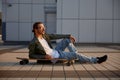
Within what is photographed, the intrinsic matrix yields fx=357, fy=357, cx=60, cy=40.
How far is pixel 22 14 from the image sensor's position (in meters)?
34.8

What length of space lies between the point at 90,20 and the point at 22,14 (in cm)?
845

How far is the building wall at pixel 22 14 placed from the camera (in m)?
34.7

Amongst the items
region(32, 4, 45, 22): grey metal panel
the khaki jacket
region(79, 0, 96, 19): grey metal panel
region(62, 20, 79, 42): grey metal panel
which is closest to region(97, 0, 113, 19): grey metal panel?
region(79, 0, 96, 19): grey metal panel

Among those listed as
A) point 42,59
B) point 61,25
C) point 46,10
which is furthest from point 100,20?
point 42,59

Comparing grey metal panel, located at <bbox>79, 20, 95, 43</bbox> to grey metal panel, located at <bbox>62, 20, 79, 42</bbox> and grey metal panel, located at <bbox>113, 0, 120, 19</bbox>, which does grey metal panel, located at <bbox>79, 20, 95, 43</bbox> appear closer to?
grey metal panel, located at <bbox>62, 20, 79, 42</bbox>

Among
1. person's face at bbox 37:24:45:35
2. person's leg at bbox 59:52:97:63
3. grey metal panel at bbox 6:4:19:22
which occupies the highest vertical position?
grey metal panel at bbox 6:4:19:22

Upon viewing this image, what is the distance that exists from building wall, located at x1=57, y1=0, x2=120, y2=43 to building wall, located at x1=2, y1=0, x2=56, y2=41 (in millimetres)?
6090

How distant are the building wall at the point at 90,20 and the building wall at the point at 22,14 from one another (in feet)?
20.0

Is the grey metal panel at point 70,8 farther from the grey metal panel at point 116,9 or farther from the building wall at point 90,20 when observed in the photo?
the grey metal panel at point 116,9

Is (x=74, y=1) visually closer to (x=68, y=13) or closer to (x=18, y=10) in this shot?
(x=68, y=13)

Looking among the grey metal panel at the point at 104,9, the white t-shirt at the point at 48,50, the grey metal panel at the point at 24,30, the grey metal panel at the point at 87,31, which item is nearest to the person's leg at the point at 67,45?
the white t-shirt at the point at 48,50

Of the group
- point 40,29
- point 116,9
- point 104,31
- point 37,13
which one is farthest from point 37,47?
point 37,13

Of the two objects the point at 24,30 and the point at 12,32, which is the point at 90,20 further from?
the point at 12,32

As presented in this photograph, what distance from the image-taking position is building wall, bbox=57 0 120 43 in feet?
94.5
